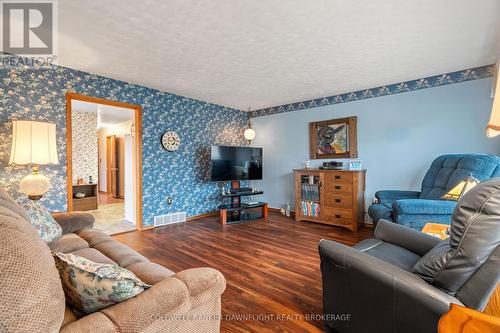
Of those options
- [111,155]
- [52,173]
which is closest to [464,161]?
[52,173]

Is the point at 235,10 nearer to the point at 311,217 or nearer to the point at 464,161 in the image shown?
the point at 464,161

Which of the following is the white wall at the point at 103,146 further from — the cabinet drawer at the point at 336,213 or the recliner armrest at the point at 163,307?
the recliner armrest at the point at 163,307

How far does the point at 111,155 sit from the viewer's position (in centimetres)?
766

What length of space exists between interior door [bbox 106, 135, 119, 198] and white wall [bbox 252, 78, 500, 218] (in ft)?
19.0

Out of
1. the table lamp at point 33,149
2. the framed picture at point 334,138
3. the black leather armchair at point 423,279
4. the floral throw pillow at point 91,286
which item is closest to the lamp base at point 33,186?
the table lamp at point 33,149

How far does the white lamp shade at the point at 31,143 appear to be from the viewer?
2426 millimetres

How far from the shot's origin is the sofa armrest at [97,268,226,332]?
86 cm

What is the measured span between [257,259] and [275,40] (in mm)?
2387

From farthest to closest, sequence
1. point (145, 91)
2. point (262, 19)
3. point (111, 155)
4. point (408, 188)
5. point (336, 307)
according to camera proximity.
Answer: point (111, 155) < point (145, 91) < point (408, 188) < point (262, 19) < point (336, 307)

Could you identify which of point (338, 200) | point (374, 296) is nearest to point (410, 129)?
point (338, 200)

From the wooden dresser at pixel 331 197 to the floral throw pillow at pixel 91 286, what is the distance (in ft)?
11.9

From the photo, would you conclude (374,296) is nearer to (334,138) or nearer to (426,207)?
(426,207)

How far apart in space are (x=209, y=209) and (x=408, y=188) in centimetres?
360

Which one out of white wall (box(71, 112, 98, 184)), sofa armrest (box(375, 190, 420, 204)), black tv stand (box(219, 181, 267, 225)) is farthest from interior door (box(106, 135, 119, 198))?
sofa armrest (box(375, 190, 420, 204))
